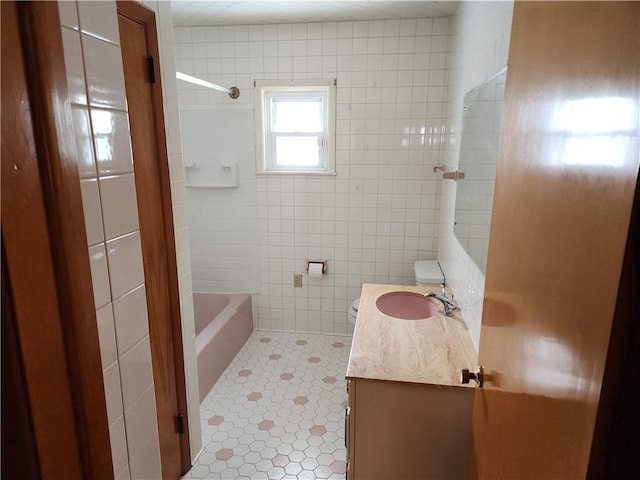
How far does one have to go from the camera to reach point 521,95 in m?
0.91

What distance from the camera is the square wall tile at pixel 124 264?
85 cm

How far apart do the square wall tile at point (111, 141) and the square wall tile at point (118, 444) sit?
0.55 metres

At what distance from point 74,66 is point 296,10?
233 cm

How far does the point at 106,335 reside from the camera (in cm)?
83

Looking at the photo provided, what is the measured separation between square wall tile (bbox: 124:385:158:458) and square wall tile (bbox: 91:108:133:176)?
0.55m

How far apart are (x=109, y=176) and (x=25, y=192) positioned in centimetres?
24

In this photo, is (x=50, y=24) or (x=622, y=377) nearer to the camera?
(x=622, y=377)

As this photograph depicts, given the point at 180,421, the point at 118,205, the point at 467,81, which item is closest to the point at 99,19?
the point at 118,205

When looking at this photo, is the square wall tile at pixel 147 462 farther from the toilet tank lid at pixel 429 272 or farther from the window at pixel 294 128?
the window at pixel 294 128

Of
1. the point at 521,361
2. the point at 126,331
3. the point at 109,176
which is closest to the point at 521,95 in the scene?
the point at 521,361

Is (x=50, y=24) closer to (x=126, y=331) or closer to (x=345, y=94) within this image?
(x=126, y=331)

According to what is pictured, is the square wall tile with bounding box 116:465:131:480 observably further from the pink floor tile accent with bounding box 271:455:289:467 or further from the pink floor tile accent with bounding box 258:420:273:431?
the pink floor tile accent with bounding box 258:420:273:431

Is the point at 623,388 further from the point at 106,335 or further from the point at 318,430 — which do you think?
the point at 318,430

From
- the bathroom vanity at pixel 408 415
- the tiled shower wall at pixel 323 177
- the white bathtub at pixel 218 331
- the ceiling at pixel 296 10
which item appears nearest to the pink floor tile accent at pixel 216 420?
the white bathtub at pixel 218 331
